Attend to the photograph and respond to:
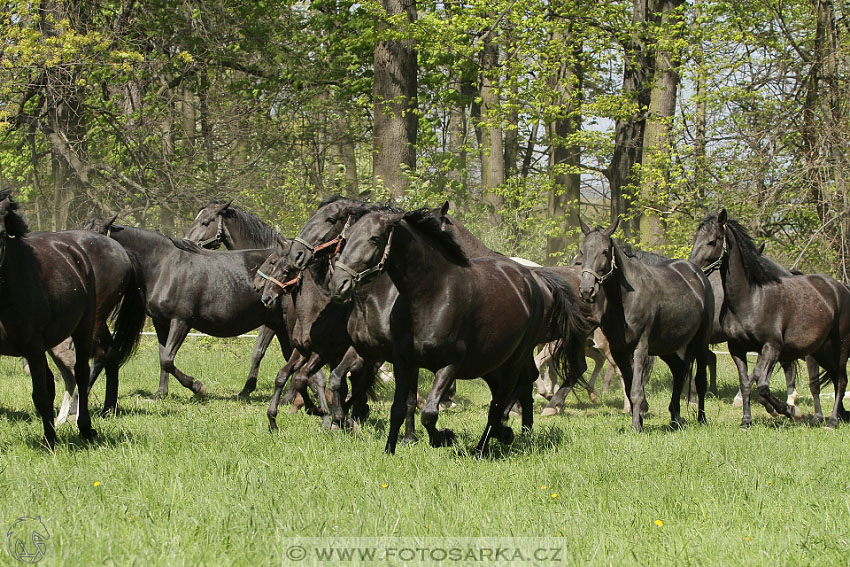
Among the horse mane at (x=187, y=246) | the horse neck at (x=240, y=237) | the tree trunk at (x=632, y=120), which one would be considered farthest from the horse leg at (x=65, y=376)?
the tree trunk at (x=632, y=120)

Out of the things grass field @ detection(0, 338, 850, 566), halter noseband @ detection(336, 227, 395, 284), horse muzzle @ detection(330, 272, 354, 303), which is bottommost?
grass field @ detection(0, 338, 850, 566)

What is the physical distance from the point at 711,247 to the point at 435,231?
4833 millimetres

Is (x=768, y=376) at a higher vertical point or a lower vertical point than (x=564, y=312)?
lower

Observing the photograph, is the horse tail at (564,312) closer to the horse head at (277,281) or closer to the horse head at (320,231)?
the horse head at (320,231)

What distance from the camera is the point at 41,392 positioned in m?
7.03

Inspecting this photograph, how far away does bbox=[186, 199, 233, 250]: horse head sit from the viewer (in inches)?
500

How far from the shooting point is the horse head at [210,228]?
12.7 meters

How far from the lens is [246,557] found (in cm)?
438

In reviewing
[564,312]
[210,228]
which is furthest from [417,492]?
[210,228]

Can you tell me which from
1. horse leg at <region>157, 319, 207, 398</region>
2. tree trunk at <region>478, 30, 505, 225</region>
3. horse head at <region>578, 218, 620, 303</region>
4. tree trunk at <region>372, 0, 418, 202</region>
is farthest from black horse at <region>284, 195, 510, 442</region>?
tree trunk at <region>478, 30, 505, 225</region>

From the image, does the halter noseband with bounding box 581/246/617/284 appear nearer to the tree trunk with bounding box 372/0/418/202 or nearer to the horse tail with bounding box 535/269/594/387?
the horse tail with bounding box 535/269/594/387

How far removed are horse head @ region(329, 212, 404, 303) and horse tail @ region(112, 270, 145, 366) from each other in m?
4.59

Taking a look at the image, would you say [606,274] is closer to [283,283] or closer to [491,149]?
[283,283]

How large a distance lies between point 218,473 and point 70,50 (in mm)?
13771
